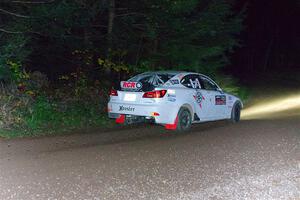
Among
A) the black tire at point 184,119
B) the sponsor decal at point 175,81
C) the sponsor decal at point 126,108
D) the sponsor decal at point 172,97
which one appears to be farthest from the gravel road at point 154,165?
the sponsor decal at point 175,81

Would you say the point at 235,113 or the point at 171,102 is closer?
the point at 171,102

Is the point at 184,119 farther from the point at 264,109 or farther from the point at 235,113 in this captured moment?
the point at 264,109

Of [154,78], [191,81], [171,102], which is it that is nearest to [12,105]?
[154,78]

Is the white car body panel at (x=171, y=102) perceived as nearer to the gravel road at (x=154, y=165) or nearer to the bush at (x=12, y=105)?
the gravel road at (x=154, y=165)

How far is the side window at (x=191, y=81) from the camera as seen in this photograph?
1243 centimetres

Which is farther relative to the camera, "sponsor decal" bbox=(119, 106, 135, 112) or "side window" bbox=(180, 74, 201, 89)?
"side window" bbox=(180, 74, 201, 89)

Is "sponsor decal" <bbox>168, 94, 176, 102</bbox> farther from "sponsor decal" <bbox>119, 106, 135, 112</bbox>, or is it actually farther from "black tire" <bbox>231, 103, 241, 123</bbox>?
"black tire" <bbox>231, 103, 241, 123</bbox>

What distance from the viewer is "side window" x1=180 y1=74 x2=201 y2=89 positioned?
12.4m

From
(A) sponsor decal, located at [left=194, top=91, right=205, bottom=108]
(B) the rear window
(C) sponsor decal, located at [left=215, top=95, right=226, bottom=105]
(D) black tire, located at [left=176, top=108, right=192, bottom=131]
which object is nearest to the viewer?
(D) black tire, located at [left=176, top=108, right=192, bottom=131]

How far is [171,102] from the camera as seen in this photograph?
38.7 feet

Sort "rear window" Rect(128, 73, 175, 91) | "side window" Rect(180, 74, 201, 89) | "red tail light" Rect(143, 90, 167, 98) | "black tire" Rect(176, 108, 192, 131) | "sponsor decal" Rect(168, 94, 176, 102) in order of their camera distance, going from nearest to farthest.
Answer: "red tail light" Rect(143, 90, 167, 98)
"sponsor decal" Rect(168, 94, 176, 102)
"black tire" Rect(176, 108, 192, 131)
"rear window" Rect(128, 73, 175, 91)
"side window" Rect(180, 74, 201, 89)

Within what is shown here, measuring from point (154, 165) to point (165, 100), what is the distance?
3.72 m

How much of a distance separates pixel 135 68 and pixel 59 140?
714 centimetres

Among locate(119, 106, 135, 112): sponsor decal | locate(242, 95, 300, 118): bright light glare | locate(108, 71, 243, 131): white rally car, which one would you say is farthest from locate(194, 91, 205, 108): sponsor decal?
locate(242, 95, 300, 118): bright light glare
